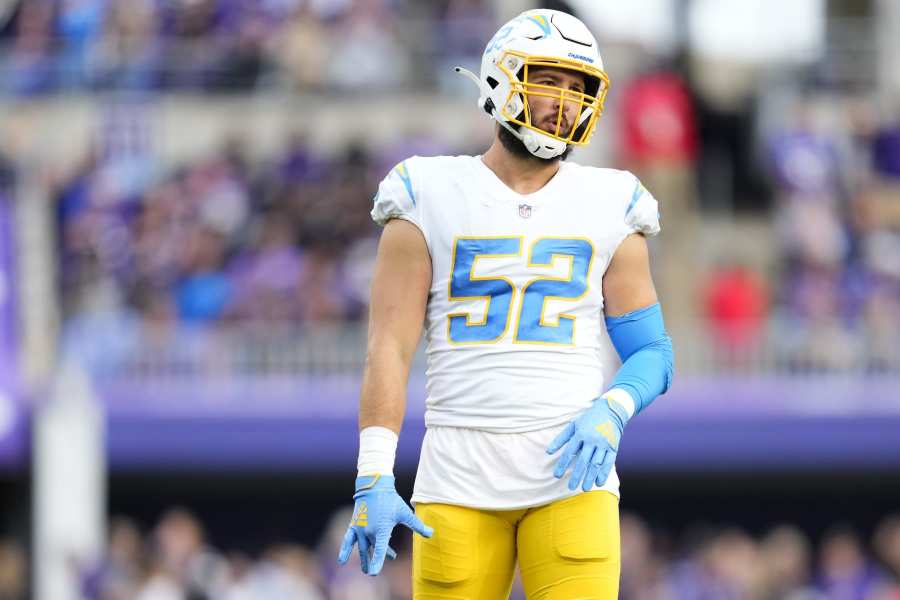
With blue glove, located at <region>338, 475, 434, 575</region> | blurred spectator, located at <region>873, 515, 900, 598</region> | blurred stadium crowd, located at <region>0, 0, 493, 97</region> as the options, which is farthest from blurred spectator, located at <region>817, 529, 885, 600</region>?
blue glove, located at <region>338, 475, 434, 575</region>

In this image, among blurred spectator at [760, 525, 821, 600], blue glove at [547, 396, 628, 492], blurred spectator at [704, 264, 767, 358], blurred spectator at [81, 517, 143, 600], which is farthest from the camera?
blurred spectator at [704, 264, 767, 358]

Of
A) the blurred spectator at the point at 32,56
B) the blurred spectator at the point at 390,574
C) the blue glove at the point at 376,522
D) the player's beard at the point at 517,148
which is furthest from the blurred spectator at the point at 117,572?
the player's beard at the point at 517,148

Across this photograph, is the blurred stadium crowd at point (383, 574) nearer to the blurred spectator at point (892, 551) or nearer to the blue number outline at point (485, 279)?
the blurred spectator at point (892, 551)

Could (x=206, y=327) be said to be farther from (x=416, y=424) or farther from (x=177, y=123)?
(x=177, y=123)

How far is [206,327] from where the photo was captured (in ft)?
49.8

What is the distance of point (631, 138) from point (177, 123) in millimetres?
4034

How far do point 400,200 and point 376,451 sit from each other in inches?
26.5

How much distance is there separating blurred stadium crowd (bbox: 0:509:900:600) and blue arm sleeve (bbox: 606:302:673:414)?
23.1ft

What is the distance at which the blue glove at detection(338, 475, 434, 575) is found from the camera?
526 centimetres

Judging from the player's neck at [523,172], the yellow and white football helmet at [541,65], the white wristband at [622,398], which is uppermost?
the yellow and white football helmet at [541,65]

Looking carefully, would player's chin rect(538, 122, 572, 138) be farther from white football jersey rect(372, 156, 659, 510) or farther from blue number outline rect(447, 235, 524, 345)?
blue number outline rect(447, 235, 524, 345)

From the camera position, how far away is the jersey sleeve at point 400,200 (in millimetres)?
5488

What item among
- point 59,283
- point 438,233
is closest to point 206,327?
point 59,283

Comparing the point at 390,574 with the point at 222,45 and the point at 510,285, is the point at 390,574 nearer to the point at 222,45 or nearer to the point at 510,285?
the point at 222,45
